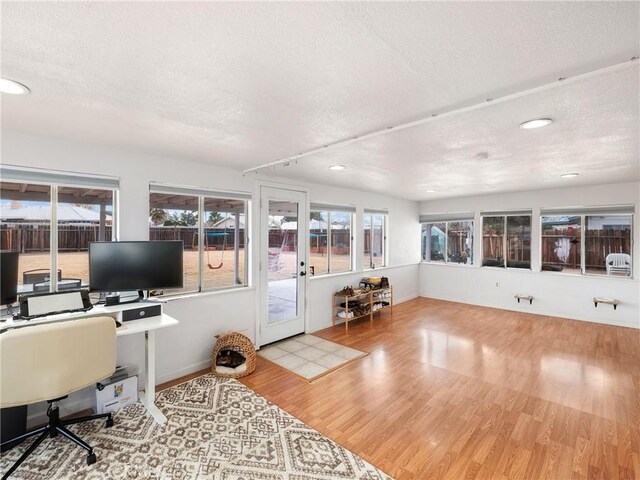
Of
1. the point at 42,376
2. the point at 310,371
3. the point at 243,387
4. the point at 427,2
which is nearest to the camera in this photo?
the point at 427,2

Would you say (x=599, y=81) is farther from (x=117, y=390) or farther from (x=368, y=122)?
(x=117, y=390)

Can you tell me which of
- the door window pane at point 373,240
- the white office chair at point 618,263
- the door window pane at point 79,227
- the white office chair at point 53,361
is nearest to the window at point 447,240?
the door window pane at point 373,240

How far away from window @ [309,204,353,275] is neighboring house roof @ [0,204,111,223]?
2818 mm

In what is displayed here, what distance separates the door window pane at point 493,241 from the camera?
248 inches

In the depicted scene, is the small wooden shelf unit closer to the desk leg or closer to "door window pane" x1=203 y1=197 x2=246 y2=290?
"door window pane" x1=203 y1=197 x2=246 y2=290

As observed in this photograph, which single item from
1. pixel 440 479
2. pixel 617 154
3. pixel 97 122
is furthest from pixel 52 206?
pixel 617 154

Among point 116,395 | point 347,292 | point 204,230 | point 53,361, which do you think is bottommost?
point 116,395

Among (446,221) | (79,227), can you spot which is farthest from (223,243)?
(446,221)

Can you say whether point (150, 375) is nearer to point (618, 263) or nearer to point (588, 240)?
point (588, 240)

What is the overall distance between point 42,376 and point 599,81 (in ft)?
11.8

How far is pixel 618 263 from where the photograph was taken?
204 inches

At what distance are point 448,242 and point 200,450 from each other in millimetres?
6428

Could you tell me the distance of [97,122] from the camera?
A: 222cm

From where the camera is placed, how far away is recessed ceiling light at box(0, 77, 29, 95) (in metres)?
1.62
